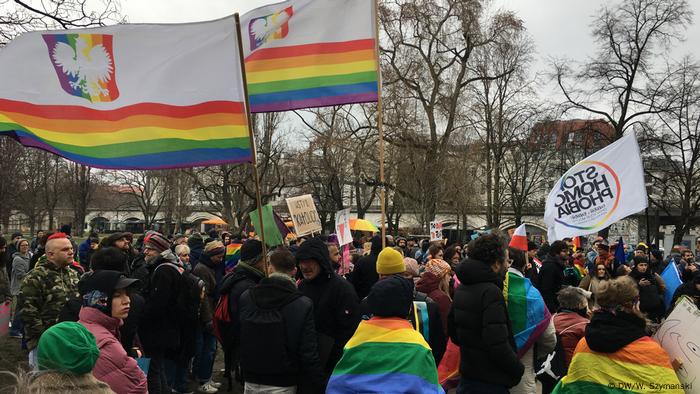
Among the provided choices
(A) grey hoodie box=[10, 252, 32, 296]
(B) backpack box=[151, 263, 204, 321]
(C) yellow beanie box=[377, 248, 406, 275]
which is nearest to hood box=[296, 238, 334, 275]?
(C) yellow beanie box=[377, 248, 406, 275]

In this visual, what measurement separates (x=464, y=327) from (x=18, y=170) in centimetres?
2879

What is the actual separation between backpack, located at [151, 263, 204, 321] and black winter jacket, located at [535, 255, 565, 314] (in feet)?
16.8

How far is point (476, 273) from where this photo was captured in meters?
4.00

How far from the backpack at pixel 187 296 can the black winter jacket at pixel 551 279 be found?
5110 millimetres

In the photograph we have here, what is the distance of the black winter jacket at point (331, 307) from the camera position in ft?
15.2

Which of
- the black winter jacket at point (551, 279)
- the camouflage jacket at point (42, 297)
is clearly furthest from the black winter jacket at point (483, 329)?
the black winter jacket at point (551, 279)

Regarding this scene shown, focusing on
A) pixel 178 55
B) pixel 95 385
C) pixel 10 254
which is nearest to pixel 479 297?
pixel 95 385

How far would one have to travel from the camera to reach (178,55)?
5301 millimetres

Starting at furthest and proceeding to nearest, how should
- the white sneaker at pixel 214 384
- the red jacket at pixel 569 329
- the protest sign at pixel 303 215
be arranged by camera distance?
the protest sign at pixel 303 215, the white sneaker at pixel 214 384, the red jacket at pixel 569 329

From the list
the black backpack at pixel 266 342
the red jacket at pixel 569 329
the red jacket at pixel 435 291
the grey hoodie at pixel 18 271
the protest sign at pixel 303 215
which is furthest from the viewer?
the grey hoodie at pixel 18 271

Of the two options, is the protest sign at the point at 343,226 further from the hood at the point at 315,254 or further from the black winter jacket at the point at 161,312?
the hood at the point at 315,254

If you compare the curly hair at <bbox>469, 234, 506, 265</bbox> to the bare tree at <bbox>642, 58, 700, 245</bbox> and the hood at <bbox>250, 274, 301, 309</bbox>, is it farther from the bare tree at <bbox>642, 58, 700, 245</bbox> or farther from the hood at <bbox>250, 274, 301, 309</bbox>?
the bare tree at <bbox>642, 58, 700, 245</bbox>

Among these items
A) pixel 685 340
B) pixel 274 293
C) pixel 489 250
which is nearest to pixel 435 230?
pixel 489 250

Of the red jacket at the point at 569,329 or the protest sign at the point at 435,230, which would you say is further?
the protest sign at the point at 435,230
